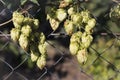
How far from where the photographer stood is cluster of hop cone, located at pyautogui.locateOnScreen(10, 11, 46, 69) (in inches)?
66.4

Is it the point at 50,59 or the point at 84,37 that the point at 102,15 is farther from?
the point at 84,37

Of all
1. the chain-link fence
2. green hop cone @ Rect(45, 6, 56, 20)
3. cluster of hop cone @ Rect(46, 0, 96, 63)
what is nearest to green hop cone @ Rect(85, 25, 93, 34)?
cluster of hop cone @ Rect(46, 0, 96, 63)

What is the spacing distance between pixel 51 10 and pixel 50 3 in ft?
0.47

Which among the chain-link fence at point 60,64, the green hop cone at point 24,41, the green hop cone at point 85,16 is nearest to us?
the green hop cone at point 24,41

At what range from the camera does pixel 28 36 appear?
66.9 inches

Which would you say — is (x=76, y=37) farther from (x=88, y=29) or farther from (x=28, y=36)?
(x=28, y=36)

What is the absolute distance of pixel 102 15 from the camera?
2850 millimetres

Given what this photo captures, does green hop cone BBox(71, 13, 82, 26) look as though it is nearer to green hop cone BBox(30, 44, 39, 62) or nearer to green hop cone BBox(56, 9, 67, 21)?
green hop cone BBox(56, 9, 67, 21)

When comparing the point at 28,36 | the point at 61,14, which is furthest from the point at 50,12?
the point at 28,36

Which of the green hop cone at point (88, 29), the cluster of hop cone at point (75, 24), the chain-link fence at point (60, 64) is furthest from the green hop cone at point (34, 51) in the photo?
the chain-link fence at point (60, 64)

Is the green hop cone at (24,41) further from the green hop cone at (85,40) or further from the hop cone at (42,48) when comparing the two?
the green hop cone at (85,40)

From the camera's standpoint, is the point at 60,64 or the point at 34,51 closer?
the point at 34,51

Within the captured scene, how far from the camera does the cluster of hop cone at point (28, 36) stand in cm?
169

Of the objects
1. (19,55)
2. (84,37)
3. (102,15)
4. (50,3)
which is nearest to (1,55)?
(19,55)
